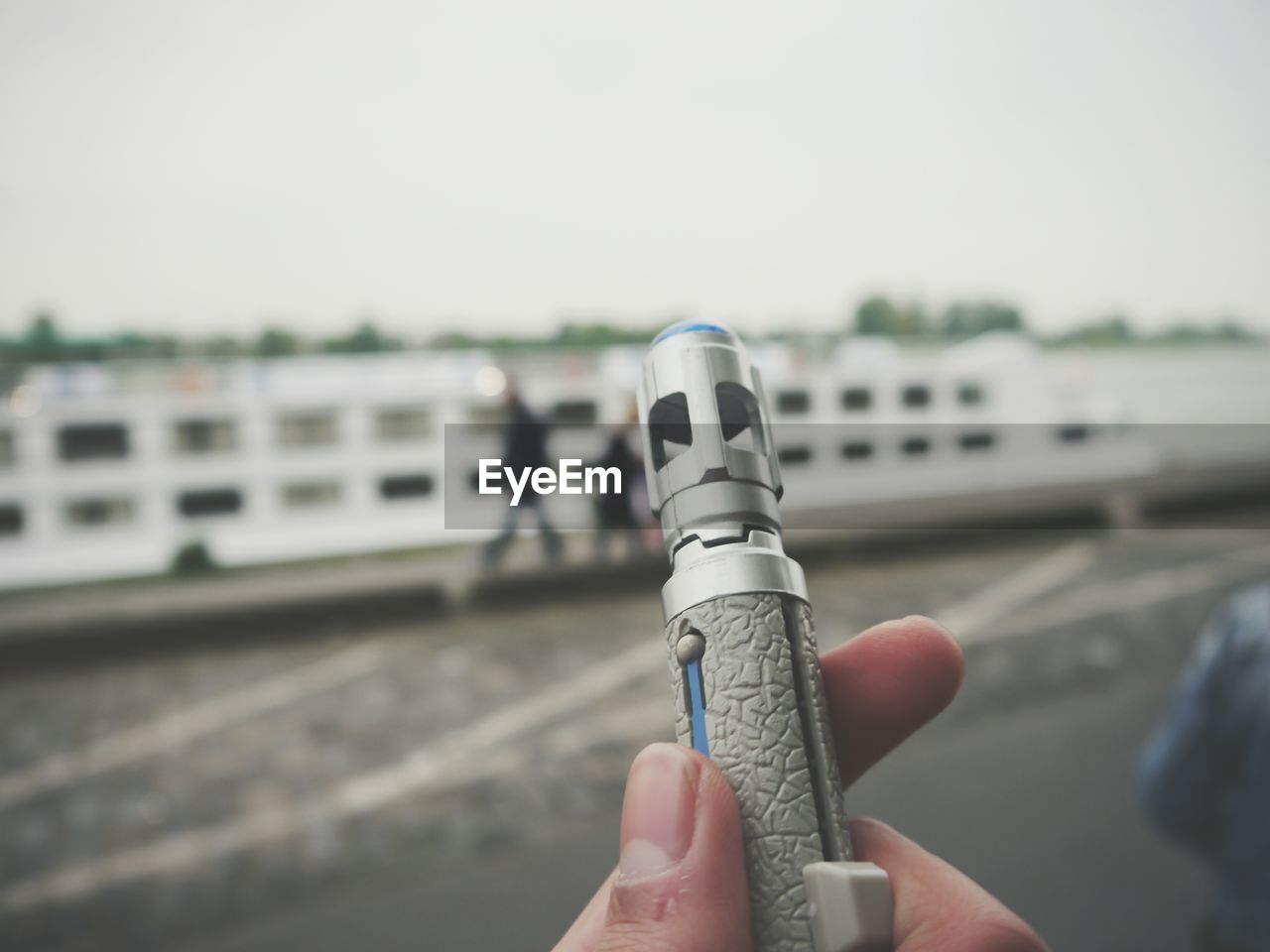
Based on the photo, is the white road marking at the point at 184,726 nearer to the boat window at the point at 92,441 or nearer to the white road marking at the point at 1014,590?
the boat window at the point at 92,441

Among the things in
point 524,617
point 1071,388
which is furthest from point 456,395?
Answer: point 1071,388

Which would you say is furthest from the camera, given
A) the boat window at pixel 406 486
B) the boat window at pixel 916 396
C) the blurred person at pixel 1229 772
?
the boat window at pixel 406 486

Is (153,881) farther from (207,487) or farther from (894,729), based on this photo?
(207,487)

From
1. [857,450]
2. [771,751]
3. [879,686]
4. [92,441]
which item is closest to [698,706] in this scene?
[771,751]

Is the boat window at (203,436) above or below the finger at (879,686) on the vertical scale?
above

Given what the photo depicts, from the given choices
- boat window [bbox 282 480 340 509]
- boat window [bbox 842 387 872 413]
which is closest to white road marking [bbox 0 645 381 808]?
boat window [bbox 282 480 340 509]

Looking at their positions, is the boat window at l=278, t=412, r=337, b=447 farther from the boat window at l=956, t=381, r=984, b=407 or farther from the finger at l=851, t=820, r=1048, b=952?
the finger at l=851, t=820, r=1048, b=952

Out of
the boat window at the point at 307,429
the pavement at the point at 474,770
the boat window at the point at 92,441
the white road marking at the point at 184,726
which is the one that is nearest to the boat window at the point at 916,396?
the pavement at the point at 474,770
